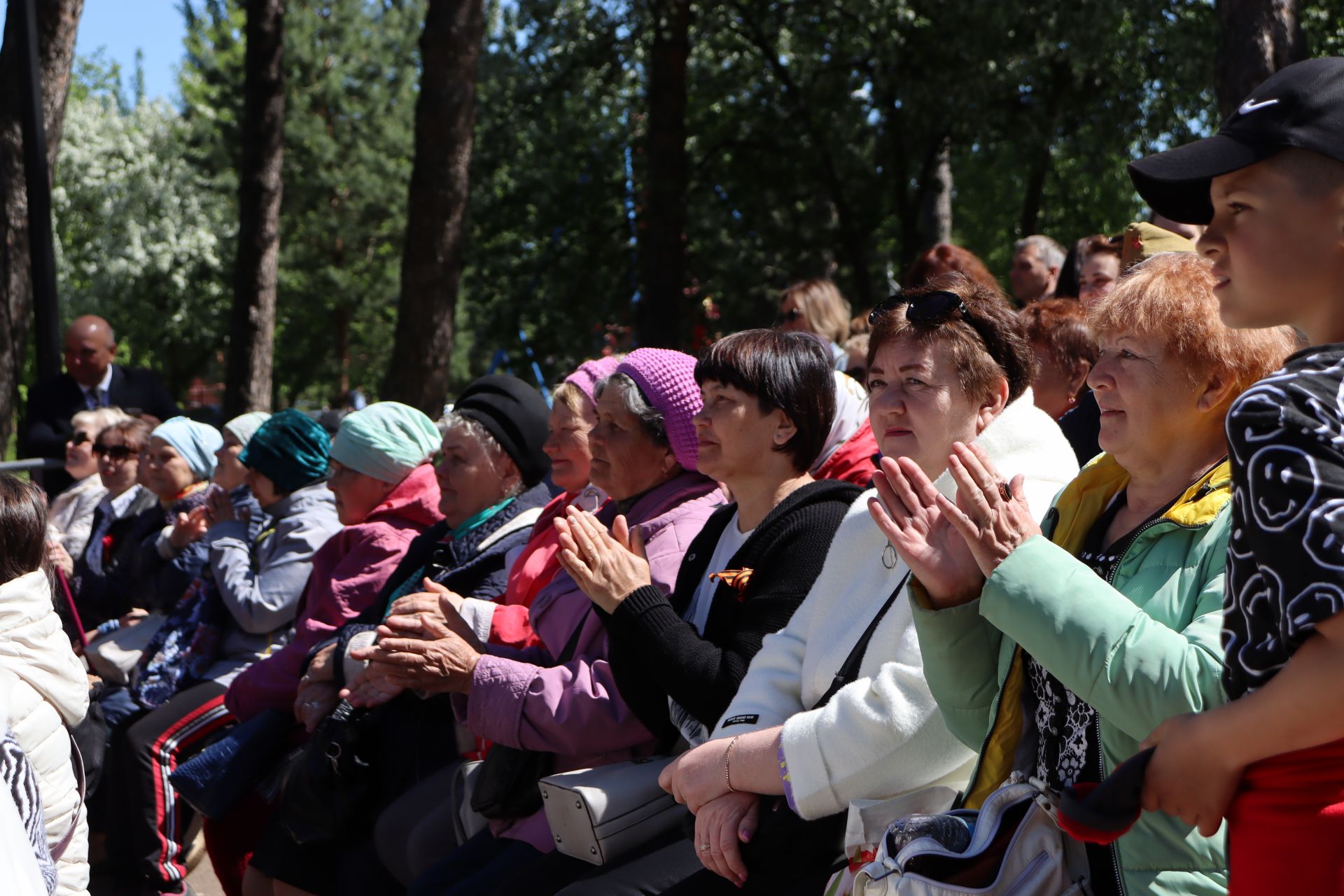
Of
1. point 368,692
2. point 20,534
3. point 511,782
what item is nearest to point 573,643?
point 511,782

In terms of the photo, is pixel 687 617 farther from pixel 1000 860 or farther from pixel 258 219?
pixel 258 219

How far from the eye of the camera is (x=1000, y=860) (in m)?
2.08

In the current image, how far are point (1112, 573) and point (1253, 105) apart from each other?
2.86ft

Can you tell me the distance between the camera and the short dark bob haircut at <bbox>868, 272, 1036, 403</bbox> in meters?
3.05

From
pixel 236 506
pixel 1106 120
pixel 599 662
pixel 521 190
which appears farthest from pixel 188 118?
pixel 599 662

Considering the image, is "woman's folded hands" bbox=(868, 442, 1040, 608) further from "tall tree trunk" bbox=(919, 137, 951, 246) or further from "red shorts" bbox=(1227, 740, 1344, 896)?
"tall tree trunk" bbox=(919, 137, 951, 246)

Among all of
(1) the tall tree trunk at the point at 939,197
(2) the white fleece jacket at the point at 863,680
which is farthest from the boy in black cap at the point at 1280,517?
(1) the tall tree trunk at the point at 939,197

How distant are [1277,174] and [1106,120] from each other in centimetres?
1434

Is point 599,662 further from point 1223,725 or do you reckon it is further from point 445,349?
point 445,349

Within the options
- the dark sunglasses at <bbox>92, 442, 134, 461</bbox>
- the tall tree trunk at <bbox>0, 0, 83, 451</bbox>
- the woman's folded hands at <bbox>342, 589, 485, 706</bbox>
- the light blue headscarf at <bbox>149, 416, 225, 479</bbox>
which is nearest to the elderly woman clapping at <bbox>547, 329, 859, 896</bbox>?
the woman's folded hands at <bbox>342, 589, 485, 706</bbox>

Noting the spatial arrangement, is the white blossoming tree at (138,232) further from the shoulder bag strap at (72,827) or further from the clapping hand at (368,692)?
the shoulder bag strap at (72,827)

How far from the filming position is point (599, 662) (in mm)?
3645

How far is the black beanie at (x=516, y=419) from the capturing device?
4879 millimetres

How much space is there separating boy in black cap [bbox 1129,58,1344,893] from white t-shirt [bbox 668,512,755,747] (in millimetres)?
1752
